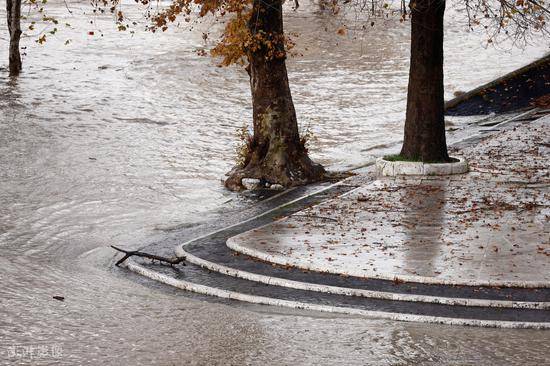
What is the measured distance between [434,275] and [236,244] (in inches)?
125

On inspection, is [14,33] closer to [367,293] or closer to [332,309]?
[367,293]

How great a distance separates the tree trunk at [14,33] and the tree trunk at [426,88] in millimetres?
17549

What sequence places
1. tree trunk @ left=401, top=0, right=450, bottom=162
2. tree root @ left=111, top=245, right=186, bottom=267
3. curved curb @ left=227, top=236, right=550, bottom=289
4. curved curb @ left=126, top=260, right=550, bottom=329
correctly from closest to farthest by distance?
curved curb @ left=126, top=260, right=550, bottom=329 → curved curb @ left=227, top=236, right=550, bottom=289 → tree root @ left=111, top=245, right=186, bottom=267 → tree trunk @ left=401, top=0, right=450, bottom=162

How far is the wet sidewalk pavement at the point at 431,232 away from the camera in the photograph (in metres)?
11.2

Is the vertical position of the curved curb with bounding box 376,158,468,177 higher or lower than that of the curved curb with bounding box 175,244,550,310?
higher

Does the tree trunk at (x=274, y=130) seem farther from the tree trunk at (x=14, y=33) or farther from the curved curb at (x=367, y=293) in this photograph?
the tree trunk at (x=14, y=33)

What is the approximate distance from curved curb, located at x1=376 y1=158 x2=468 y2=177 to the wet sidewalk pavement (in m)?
0.26

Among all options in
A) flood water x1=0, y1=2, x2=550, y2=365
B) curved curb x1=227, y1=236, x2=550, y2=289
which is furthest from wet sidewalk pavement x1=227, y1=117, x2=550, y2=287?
flood water x1=0, y1=2, x2=550, y2=365

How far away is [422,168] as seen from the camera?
17844 mm

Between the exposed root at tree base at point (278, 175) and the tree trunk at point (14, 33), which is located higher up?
the tree trunk at point (14, 33)

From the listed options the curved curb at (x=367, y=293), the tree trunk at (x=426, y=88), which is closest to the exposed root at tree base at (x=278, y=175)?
the tree trunk at (x=426, y=88)

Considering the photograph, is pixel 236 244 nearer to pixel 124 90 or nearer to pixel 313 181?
pixel 313 181

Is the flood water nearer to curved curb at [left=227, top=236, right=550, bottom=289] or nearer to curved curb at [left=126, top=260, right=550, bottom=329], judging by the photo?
curved curb at [left=126, top=260, right=550, bottom=329]

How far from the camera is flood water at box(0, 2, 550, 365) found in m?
8.72
